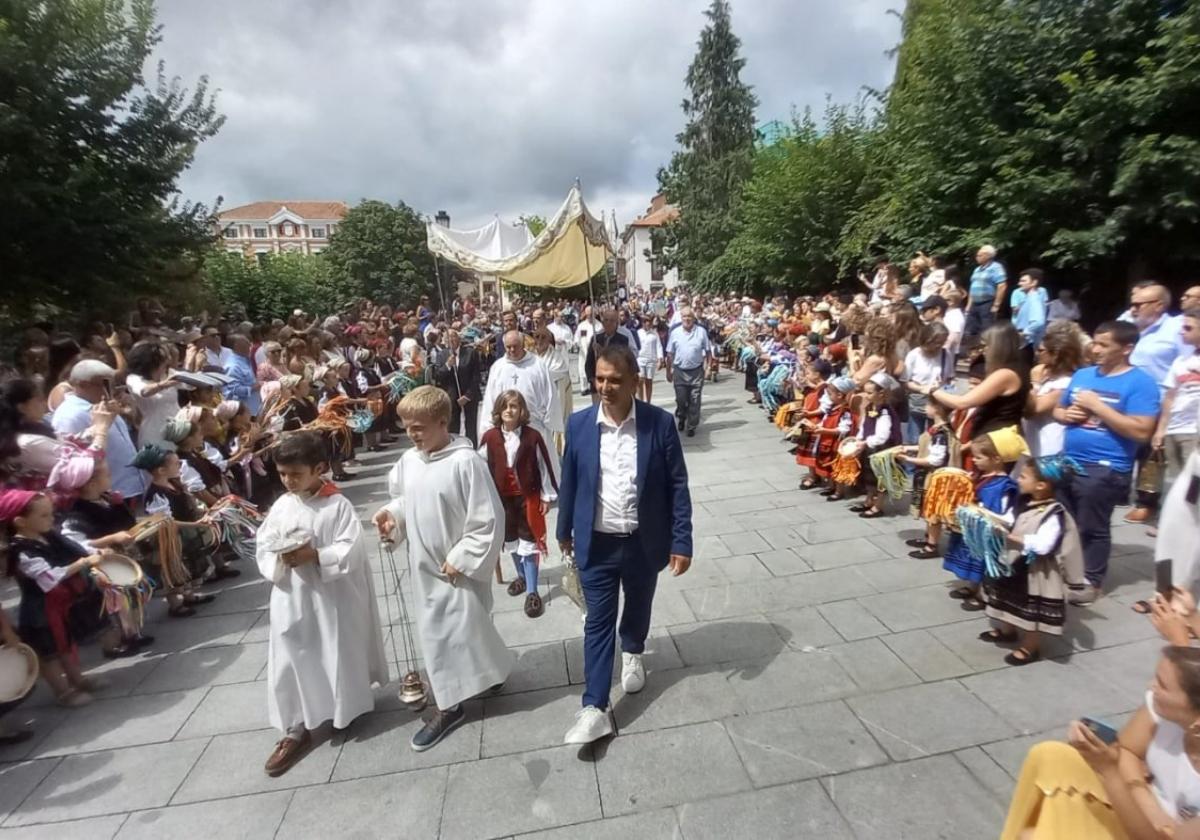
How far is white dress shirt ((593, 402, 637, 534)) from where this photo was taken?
3033 millimetres

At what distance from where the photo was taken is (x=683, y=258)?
34.0 metres

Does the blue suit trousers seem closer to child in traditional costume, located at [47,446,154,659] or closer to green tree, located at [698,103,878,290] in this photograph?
child in traditional costume, located at [47,446,154,659]

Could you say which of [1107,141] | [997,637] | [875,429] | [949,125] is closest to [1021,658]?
[997,637]

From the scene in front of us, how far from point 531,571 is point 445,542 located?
1.50 m

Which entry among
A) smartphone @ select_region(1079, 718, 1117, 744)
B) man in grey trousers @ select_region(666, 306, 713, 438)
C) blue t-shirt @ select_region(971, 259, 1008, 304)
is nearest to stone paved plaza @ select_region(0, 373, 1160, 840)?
smartphone @ select_region(1079, 718, 1117, 744)

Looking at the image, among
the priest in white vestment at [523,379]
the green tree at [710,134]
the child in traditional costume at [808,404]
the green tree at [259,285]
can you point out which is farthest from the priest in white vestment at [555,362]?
the green tree at [710,134]

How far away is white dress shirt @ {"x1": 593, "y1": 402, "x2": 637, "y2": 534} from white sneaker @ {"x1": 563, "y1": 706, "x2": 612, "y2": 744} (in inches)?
32.9

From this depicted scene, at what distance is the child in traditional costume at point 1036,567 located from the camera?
10.5 ft

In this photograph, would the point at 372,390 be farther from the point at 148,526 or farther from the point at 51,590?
the point at 51,590

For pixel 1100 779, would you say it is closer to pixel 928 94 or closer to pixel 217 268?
pixel 928 94

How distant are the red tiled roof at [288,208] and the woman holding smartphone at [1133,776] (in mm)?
98571

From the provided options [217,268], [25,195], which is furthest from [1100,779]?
[217,268]

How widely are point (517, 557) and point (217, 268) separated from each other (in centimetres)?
2281

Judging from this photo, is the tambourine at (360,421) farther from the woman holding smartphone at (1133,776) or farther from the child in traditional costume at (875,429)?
the woman holding smartphone at (1133,776)
